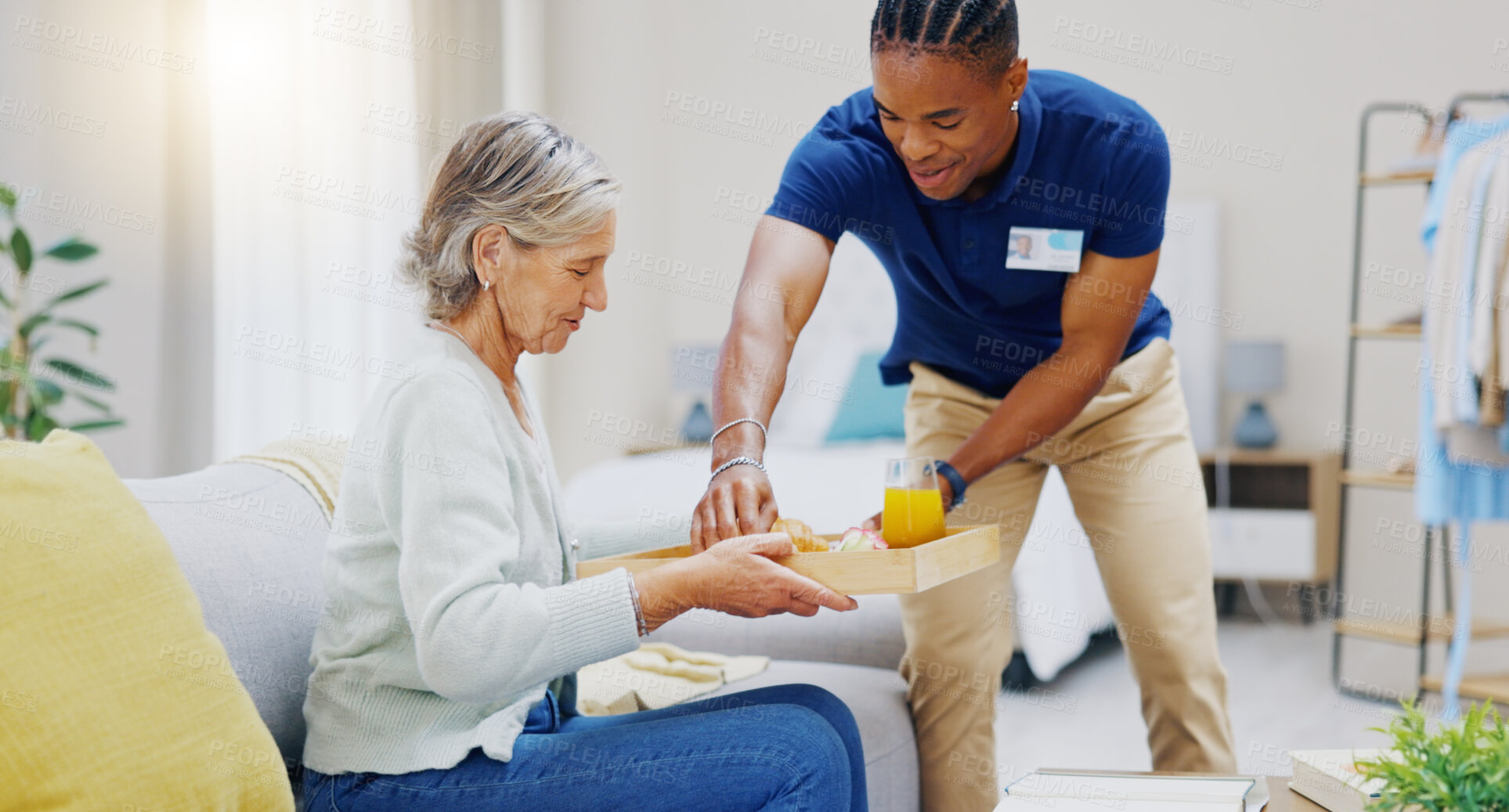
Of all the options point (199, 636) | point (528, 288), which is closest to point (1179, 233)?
point (528, 288)

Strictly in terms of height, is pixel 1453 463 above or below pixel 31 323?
below

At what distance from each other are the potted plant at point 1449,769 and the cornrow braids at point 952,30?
0.91 m

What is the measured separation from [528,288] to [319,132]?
8.16 feet

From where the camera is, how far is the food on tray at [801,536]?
1357 millimetres

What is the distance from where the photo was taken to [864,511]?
3055 mm

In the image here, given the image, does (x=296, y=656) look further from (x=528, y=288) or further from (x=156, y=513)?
(x=528, y=288)

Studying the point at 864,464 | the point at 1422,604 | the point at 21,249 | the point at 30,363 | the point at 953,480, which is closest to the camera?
the point at 953,480

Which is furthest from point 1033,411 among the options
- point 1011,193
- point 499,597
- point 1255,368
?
point 1255,368

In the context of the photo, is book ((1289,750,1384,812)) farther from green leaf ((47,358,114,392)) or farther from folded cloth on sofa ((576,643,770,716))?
green leaf ((47,358,114,392))

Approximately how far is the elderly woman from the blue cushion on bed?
2898 millimetres

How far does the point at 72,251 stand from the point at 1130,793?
2312 mm

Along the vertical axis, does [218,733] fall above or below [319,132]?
below

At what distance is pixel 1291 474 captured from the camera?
4629 millimetres

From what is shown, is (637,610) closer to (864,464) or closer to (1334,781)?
(1334,781)
